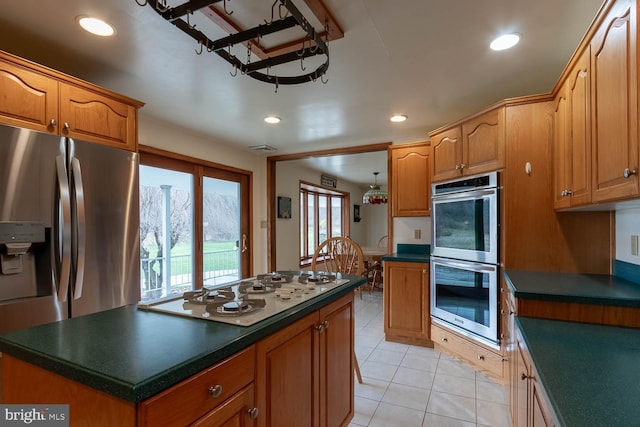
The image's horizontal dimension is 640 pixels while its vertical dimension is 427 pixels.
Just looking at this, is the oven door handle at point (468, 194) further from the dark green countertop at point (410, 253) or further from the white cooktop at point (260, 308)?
the white cooktop at point (260, 308)

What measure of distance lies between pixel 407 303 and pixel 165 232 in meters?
2.60

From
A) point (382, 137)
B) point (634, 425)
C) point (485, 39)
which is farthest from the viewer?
point (382, 137)

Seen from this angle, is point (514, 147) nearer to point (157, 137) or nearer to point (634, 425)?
point (634, 425)

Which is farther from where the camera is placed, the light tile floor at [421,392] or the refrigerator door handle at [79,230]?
the light tile floor at [421,392]

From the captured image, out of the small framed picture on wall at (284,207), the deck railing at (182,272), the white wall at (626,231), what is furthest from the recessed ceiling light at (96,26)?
the small framed picture on wall at (284,207)

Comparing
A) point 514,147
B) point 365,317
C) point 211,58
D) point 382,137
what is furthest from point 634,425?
point 365,317

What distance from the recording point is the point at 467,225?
102 inches

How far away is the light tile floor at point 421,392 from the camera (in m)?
2.01

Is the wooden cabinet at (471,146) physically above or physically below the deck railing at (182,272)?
above

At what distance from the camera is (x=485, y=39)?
1698mm

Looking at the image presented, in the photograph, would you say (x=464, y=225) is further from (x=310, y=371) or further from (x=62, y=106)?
(x=62, y=106)

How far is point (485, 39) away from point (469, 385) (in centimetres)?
241

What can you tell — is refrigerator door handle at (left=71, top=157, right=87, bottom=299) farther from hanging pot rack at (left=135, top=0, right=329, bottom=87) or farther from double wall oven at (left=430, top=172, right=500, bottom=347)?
double wall oven at (left=430, top=172, right=500, bottom=347)

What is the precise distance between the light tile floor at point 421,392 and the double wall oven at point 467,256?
1.16ft
